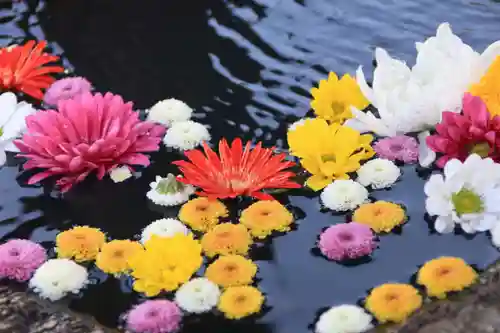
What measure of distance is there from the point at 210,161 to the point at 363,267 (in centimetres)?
31

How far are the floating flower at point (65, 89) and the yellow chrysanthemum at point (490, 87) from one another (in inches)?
26.8

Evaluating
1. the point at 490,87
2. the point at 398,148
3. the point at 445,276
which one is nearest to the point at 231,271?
the point at 445,276

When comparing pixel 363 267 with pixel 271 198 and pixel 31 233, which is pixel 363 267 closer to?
pixel 271 198

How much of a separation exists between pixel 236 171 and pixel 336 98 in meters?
0.26

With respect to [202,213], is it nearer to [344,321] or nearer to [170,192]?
[170,192]

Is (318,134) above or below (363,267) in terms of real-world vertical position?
above

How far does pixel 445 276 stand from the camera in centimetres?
111

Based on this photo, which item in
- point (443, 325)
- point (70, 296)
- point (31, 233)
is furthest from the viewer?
point (31, 233)

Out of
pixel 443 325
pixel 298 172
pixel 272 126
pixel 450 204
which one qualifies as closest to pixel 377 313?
pixel 443 325

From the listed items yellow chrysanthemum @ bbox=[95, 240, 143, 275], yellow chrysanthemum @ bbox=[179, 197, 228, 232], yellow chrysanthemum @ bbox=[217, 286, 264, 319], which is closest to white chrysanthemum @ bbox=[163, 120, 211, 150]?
yellow chrysanthemum @ bbox=[179, 197, 228, 232]

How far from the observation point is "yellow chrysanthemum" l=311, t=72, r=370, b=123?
1461 millimetres

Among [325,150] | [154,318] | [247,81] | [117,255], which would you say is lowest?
[154,318]

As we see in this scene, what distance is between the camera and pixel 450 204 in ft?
4.03

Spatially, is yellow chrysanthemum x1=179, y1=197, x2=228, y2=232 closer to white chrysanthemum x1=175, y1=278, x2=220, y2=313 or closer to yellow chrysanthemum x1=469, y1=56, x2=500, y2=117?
white chrysanthemum x1=175, y1=278, x2=220, y2=313
